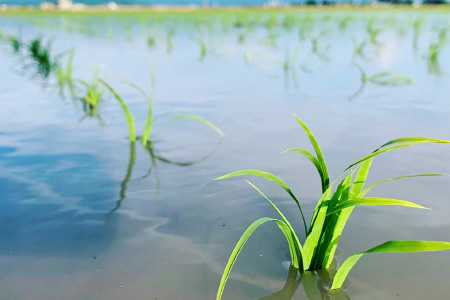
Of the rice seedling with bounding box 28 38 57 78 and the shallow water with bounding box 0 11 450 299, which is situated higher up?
the rice seedling with bounding box 28 38 57 78

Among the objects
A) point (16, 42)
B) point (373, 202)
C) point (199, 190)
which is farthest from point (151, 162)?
point (16, 42)

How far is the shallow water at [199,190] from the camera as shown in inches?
52.9

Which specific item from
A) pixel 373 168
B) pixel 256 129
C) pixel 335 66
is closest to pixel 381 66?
pixel 335 66

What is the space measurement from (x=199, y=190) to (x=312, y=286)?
2.67 feet

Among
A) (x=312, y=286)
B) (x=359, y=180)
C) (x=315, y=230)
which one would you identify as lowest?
(x=312, y=286)

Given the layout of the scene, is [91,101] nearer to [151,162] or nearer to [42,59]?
[151,162]

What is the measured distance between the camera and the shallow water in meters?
1.34

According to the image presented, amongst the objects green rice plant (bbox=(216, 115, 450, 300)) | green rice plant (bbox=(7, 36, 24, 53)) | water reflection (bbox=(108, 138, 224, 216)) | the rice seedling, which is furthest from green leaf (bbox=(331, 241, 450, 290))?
green rice plant (bbox=(7, 36, 24, 53))

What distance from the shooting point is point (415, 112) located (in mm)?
3191

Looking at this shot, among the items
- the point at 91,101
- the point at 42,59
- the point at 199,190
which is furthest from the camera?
the point at 42,59

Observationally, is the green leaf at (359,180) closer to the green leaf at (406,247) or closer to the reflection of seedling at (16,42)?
the green leaf at (406,247)

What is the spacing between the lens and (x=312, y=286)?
1.29 m

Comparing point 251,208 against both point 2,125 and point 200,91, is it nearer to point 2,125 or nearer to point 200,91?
point 2,125

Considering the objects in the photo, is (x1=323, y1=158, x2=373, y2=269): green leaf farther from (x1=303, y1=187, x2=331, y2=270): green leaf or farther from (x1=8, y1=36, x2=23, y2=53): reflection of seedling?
(x1=8, y1=36, x2=23, y2=53): reflection of seedling
